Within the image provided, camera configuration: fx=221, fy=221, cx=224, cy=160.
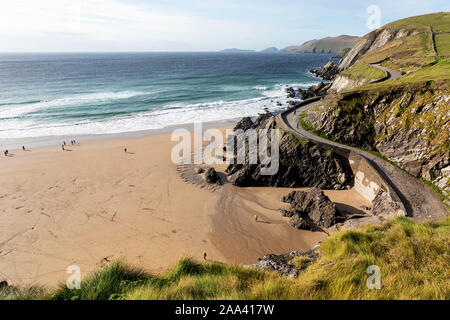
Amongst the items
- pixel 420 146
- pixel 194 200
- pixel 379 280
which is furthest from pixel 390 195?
pixel 194 200

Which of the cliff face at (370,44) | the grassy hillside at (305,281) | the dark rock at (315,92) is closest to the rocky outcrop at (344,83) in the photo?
the cliff face at (370,44)

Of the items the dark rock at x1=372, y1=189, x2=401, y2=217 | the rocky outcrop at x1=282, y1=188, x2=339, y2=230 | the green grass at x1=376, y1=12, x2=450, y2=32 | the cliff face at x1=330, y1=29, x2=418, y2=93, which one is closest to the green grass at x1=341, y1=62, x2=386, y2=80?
the cliff face at x1=330, y1=29, x2=418, y2=93

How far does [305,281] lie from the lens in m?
5.23

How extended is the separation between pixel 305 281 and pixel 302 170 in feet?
61.2

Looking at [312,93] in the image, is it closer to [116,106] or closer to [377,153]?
[377,153]

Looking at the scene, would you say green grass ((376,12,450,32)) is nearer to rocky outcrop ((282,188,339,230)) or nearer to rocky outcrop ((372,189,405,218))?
rocky outcrop ((372,189,405,218))

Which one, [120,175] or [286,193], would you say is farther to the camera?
[120,175]

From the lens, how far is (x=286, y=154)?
23.4 metres

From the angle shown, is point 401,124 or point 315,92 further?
point 315,92

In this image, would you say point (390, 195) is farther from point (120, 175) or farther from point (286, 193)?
point (120, 175)

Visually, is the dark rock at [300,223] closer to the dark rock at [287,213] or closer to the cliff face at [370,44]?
the dark rock at [287,213]

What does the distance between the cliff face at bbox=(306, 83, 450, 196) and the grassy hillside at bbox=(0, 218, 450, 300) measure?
44.6 feet

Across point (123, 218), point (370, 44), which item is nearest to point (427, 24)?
point (370, 44)
